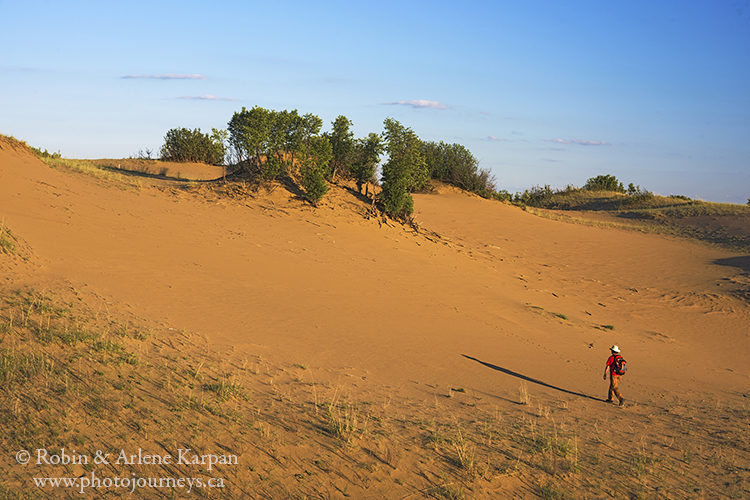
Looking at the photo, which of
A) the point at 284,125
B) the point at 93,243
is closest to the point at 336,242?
the point at 284,125

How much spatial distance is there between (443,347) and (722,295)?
46.1ft

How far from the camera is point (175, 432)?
6.30 meters

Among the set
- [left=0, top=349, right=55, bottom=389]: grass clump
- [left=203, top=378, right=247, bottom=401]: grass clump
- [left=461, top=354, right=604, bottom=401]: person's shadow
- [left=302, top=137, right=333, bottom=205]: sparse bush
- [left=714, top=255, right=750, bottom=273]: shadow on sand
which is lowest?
[left=461, top=354, right=604, bottom=401]: person's shadow

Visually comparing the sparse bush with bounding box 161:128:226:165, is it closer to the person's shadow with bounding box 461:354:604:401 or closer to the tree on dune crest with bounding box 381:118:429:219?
the tree on dune crest with bounding box 381:118:429:219

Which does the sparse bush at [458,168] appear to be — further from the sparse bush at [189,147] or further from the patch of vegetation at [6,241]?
the patch of vegetation at [6,241]

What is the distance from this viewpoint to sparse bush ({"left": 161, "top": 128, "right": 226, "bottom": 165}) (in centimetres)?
3716

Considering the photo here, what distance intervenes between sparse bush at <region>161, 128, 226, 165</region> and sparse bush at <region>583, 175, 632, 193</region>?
38533 millimetres

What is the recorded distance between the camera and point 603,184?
59250mm

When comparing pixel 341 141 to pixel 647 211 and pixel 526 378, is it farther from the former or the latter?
pixel 647 211

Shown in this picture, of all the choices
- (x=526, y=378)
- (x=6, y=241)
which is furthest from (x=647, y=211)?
(x=6, y=241)

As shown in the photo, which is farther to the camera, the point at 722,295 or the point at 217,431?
the point at 722,295

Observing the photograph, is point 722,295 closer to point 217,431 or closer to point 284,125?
point 284,125

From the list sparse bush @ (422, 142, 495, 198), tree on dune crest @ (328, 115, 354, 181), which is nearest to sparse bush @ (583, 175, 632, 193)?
sparse bush @ (422, 142, 495, 198)

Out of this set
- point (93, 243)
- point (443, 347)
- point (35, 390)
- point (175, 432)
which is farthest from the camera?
point (93, 243)
